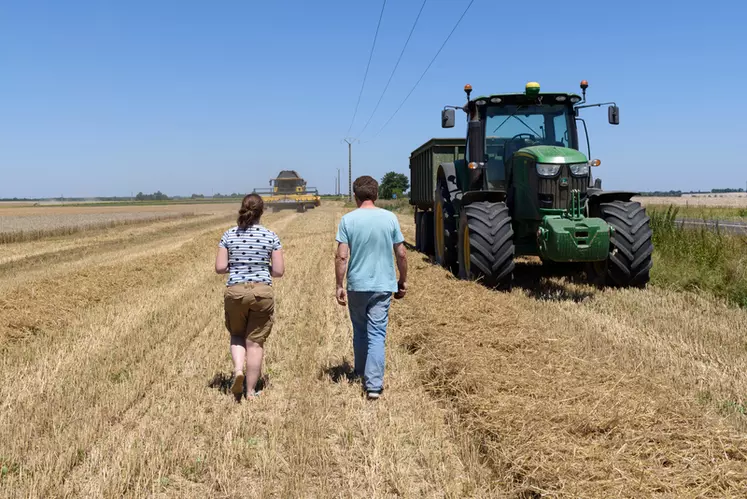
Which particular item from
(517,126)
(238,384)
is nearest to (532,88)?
(517,126)

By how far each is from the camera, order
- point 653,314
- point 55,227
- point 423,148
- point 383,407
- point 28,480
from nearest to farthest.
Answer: point 28,480, point 383,407, point 653,314, point 423,148, point 55,227

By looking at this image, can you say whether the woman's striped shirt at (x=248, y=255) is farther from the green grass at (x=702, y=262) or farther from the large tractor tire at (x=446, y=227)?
the green grass at (x=702, y=262)

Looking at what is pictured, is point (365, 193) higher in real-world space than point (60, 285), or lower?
higher

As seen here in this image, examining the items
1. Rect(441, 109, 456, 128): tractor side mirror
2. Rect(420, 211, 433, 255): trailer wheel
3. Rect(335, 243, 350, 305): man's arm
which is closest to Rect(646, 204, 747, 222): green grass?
Rect(420, 211, 433, 255): trailer wheel

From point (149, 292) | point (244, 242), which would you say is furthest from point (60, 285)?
point (244, 242)

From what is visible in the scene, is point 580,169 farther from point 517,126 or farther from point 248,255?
point 248,255

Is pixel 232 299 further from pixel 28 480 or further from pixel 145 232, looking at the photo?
pixel 145 232

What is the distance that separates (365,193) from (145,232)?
75.5 feet

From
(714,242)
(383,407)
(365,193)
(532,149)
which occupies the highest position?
(532,149)

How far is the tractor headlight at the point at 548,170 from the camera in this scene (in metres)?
7.93

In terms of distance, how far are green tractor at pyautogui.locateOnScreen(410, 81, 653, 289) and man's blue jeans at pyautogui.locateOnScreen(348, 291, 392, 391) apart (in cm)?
341

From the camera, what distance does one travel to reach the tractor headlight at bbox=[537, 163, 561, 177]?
7930mm

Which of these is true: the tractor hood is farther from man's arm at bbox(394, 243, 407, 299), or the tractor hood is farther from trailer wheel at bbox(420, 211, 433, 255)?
trailer wheel at bbox(420, 211, 433, 255)

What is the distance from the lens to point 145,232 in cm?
2570
